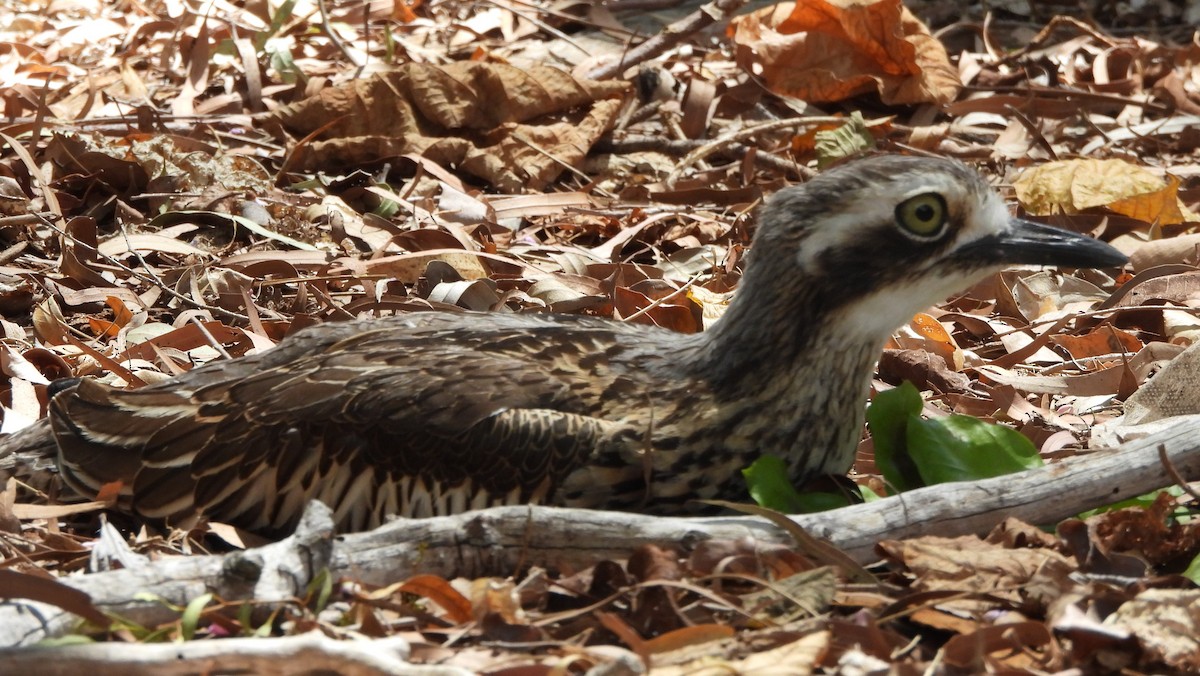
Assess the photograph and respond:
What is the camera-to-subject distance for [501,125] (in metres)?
6.17

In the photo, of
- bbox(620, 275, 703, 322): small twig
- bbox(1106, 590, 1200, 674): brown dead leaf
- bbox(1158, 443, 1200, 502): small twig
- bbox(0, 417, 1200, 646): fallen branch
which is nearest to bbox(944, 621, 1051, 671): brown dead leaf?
bbox(1106, 590, 1200, 674): brown dead leaf

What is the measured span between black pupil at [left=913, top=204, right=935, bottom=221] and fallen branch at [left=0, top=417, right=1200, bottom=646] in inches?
25.9

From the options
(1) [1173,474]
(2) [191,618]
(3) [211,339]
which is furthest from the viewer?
(3) [211,339]

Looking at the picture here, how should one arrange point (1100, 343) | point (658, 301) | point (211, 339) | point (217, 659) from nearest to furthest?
point (217, 659) → point (211, 339) → point (1100, 343) → point (658, 301)

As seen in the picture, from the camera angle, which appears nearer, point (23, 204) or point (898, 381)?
point (898, 381)

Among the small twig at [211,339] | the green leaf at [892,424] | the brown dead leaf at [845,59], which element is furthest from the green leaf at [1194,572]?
the brown dead leaf at [845,59]

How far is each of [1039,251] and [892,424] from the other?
1.71 feet

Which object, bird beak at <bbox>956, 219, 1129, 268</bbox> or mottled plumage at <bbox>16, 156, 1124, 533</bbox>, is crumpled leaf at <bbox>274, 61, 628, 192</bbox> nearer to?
mottled plumage at <bbox>16, 156, 1124, 533</bbox>

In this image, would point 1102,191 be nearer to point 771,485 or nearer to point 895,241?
point 895,241

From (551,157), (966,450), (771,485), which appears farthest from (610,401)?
(551,157)

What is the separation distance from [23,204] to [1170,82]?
4863mm

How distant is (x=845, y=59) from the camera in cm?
673

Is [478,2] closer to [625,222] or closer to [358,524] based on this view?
[625,222]

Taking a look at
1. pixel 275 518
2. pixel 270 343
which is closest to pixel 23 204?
pixel 270 343
